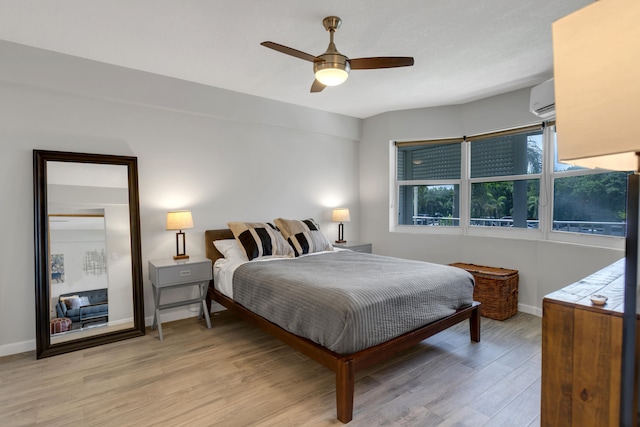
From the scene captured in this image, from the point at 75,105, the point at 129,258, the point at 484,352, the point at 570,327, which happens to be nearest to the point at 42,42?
the point at 75,105

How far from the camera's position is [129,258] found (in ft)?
10.6

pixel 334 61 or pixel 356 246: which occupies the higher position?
pixel 334 61

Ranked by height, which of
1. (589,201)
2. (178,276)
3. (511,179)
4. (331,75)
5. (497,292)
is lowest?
(497,292)

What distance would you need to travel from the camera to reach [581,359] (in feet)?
4.18

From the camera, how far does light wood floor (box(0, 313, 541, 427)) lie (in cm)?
194

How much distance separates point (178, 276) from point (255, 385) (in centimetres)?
141

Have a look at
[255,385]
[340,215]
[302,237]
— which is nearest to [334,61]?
[302,237]

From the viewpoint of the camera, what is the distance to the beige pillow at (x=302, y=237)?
3857 mm

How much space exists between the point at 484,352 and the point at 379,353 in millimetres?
1221

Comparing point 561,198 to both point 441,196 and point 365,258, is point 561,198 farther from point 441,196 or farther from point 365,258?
point 365,258

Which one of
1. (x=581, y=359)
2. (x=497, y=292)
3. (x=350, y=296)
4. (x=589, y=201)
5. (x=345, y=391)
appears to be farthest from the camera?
(x=497, y=292)

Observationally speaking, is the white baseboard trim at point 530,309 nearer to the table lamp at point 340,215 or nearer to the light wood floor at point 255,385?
the light wood floor at point 255,385

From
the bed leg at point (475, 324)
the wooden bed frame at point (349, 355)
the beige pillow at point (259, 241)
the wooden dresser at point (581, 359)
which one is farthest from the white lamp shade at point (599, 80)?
the beige pillow at point (259, 241)

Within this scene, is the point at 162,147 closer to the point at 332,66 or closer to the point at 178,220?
the point at 178,220
